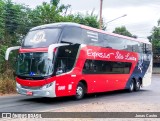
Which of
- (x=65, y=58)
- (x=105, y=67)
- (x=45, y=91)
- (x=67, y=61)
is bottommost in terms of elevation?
(x=45, y=91)

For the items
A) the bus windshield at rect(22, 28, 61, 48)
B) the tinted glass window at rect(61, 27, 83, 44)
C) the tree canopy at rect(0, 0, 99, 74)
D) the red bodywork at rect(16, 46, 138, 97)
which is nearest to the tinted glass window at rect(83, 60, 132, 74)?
the red bodywork at rect(16, 46, 138, 97)

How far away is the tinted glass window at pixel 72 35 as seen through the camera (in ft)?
53.3

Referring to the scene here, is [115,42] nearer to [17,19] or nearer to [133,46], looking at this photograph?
[133,46]

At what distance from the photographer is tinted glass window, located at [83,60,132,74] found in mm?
18077

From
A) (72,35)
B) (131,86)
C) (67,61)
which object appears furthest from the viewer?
(131,86)

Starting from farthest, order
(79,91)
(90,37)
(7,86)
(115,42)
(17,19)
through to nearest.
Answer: (17,19), (115,42), (7,86), (90,37), (79,91)

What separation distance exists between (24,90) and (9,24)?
10.6 metres

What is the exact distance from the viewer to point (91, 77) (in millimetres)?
18406

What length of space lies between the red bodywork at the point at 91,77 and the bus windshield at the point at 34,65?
252 millimetres

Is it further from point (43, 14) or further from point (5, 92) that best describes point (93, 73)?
point (43, 14)

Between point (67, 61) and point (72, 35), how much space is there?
4.57ft

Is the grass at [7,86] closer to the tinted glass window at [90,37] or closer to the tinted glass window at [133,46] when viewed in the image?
the tinted glass window at [90,37]

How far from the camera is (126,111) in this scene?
40.7ft

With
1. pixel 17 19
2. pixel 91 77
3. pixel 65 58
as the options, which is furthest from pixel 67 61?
pixel 17 19
